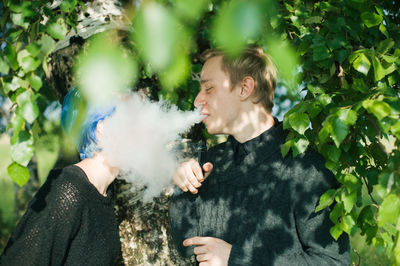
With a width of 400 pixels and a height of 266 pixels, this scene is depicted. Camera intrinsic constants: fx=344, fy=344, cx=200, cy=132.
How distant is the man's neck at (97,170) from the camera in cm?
238

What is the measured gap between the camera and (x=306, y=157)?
2.21 meters

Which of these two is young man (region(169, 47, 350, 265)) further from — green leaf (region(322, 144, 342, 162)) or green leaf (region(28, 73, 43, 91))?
green leaf (region(28, 73, 43, 91))

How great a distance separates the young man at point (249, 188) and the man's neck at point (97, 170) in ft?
1.67

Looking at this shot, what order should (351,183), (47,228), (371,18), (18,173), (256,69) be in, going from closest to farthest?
(18,173) < (351,183) < (371,18) < (47,228) < (256,69)

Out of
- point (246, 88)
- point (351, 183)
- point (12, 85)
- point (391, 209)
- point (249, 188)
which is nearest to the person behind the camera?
point (391, 209)

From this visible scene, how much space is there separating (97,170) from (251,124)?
112 centimetres

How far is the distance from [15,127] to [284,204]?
159cm

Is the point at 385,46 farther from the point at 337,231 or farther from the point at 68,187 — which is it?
the point at 68,187

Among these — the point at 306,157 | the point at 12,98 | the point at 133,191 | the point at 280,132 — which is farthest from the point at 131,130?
the point at 306,157

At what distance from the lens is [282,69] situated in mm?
1854

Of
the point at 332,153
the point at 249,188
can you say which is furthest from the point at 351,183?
the point at 249,188

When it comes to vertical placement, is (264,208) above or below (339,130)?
below

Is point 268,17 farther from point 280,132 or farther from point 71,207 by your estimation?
point 71,207

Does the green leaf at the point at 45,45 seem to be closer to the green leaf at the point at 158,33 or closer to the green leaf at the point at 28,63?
the green leaf at the point at 28,63
